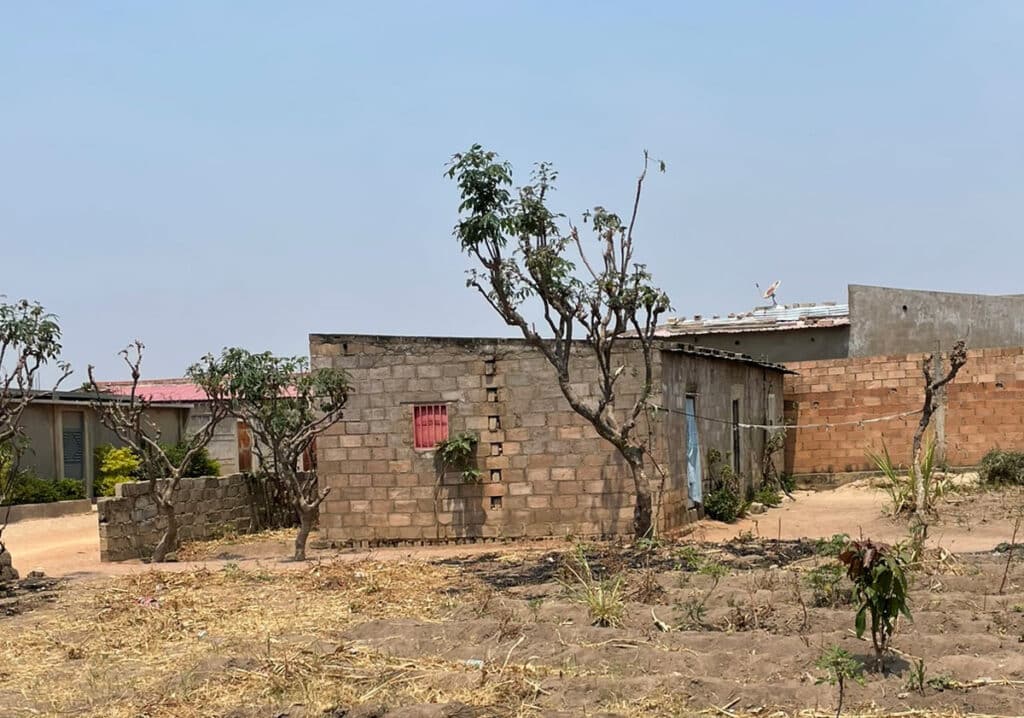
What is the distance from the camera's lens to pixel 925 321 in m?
25.2

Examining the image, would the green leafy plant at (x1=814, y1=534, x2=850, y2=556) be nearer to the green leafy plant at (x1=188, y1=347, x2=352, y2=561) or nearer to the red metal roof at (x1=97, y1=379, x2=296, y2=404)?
the green leafy plant at (x1=188, y1=347, x2=352, y2=561)

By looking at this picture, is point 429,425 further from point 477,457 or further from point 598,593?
point 598,593

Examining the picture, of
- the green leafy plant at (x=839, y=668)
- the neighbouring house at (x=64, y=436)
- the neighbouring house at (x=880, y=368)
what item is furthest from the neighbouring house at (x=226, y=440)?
the green leafy plant at (x=839, y=668)

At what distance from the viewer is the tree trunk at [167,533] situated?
1519 cm

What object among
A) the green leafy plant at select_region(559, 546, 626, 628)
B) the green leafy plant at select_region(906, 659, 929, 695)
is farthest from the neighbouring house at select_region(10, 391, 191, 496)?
the green leafy plant at select_region(906, 659, 929, 695)

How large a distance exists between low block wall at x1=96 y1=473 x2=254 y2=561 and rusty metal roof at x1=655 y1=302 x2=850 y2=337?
12.0m

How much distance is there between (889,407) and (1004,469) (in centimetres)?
357

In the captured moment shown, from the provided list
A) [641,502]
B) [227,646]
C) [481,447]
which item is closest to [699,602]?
[227,646]

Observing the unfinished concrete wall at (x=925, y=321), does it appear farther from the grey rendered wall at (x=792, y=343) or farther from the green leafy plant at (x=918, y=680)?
the green leafy plant at (x=918, y=680)

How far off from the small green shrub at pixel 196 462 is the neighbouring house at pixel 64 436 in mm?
1366

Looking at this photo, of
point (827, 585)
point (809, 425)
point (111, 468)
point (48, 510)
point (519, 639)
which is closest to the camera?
point (519, 639)

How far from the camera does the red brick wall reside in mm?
A: 20266

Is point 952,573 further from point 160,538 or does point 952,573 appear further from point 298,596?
point 160,538

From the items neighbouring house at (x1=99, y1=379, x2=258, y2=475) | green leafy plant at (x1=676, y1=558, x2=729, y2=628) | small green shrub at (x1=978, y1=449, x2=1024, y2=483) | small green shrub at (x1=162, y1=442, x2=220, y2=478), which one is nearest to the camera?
green leafy plant at (x1=676, y1=558, x2=729, y2=628)
